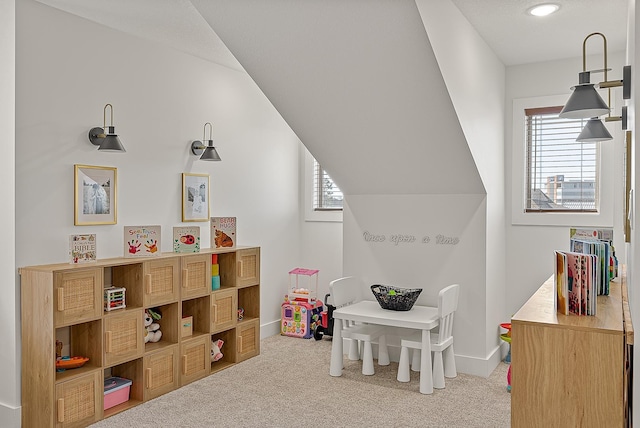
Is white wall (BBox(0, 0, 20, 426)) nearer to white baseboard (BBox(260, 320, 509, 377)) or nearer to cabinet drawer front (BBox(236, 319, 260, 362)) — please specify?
cabinet drawer front (BBox(236, 319, 260, 362))

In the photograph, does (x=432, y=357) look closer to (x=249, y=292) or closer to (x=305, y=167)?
(x=249, y=292)

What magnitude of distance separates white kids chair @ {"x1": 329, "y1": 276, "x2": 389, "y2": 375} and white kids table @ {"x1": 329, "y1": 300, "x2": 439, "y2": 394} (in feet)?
0.28

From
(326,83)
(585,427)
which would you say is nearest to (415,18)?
(326,83)

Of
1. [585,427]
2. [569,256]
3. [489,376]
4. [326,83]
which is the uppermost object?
[326,83]

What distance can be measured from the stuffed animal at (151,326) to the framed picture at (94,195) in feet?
2.29

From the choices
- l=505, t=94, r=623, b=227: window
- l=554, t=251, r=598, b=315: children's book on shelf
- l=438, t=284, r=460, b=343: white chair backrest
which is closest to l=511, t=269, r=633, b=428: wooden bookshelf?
l=554, t=251, r=598, b=315: children's book on shelf

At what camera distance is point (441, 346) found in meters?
3.73

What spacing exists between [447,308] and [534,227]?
134 centimetres

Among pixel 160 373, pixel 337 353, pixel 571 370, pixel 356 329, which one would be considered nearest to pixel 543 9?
pixel 571 370

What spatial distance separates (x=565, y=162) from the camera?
4.46m

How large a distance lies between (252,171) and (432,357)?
235 cm

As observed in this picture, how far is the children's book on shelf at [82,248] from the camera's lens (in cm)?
329

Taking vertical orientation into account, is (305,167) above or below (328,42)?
below

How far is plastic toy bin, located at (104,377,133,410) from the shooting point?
336 centimetres
